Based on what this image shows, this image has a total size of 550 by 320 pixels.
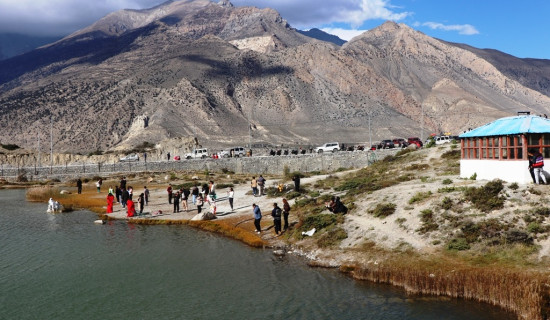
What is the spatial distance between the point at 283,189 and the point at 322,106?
130102mm

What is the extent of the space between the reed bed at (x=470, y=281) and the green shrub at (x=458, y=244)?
5.03 feet

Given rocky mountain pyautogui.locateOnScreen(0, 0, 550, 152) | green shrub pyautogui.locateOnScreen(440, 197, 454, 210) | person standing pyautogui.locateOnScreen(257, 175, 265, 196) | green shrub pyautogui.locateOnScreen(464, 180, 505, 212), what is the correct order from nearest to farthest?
green shrub pyautogui.locateOnScreen(464, 180, 505, 212) → green shrub pyautogui.locateOnScreen(440, 197, 454, 210) → person standing pyautogui.locateOnScreen(257, 175, 265, 196) → rocky mountain pyautogui.locateOnScreen(0, 0, 550, 152)

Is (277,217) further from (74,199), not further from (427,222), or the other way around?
(74,199)

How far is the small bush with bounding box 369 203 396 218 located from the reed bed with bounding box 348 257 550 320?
6.25 metres

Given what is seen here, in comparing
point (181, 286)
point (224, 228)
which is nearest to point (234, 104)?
point (224, 228)

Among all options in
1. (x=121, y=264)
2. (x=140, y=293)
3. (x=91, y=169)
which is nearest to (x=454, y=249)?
(x=140, y=293)

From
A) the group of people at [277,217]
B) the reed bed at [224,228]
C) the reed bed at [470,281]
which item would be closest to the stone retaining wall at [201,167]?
the reed bed at [224,228]

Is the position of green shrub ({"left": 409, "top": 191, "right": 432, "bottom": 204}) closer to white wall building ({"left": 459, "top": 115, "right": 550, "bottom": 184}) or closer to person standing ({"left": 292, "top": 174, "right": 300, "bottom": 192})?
white wall building ({"left": 459, "top": 115, "right": 550, "bottom": 184})

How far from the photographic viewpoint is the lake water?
60.1 ft

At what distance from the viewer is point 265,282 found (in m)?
21.7

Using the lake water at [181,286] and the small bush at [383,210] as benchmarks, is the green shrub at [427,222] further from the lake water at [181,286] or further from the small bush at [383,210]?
the lake water at [181,286]

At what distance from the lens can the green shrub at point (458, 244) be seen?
73.5 feet

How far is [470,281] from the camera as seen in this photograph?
746 inches

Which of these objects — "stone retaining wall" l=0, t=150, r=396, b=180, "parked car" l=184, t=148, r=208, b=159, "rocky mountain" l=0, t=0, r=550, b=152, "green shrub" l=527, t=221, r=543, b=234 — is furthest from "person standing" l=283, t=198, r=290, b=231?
"rocky mountain" l=0, t=0, r=550, b=152
